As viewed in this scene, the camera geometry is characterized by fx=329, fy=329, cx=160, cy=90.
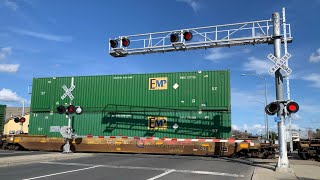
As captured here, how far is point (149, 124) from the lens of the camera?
78.1 ft

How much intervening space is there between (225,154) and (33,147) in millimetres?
13995

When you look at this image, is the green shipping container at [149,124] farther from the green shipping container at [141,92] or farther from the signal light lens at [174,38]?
the signal light lens at [174,38]

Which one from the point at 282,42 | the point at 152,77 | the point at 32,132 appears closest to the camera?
the point at 282,42

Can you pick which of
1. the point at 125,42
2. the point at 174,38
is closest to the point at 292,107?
the point at 174,38

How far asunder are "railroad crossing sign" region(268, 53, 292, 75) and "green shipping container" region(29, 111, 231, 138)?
758 centimetres

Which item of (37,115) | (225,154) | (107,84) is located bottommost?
(225,154)

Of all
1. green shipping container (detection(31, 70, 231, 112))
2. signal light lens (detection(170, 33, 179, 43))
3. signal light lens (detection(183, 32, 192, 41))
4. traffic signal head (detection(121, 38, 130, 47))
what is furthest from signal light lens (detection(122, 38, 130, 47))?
green shipping container (detection(31, 70, 231, 112))

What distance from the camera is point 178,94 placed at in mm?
23906

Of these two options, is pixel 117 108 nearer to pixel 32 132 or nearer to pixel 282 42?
pixel 32 132

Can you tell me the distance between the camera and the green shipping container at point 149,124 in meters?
22.3

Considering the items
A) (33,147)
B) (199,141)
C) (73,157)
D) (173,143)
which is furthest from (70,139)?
(199,141)

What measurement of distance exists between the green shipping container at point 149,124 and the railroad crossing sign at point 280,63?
24.9 feet

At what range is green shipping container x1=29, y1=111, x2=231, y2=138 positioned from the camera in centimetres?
2230

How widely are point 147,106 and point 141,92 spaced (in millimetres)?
1265
